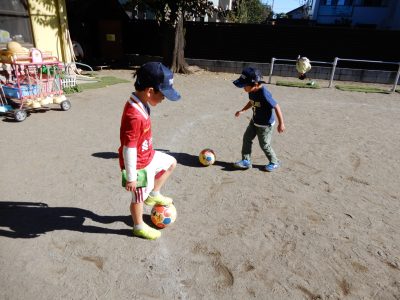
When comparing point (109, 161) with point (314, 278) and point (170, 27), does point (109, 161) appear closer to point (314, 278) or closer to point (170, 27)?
point (314, 278)

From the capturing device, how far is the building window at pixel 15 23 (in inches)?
378

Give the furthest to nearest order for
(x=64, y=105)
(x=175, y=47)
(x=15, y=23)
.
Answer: (x=175, y=47), (x=15, y=23), (x=64, y=105)

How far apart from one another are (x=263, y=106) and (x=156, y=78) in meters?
2.33

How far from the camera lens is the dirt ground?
2.83 meters

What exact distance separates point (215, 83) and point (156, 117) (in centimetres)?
574

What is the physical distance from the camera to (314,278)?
2930 millimetres

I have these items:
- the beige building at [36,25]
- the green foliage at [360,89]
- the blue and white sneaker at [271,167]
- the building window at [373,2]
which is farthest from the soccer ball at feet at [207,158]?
the building window at [373,2]

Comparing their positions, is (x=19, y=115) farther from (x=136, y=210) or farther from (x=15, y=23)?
(x=136, y=210)

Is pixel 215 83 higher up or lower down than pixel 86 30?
lower down

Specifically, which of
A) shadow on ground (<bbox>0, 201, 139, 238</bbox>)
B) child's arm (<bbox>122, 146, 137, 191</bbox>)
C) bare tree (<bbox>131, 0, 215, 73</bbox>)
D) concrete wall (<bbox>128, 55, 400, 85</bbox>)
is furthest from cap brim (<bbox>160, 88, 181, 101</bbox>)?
concrete wall (<bbox>128, 55, 400, 85</bbox>)

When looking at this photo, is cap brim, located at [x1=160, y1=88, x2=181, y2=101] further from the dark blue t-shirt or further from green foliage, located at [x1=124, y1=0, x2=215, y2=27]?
green foliage, located at [x1=124, y1=0, x2=215, y2=27]

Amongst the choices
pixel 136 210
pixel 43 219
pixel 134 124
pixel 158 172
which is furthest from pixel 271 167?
pixel 43 219

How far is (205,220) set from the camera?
147 inches

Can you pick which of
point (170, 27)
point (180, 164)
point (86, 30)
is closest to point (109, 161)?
point (180, 164)
